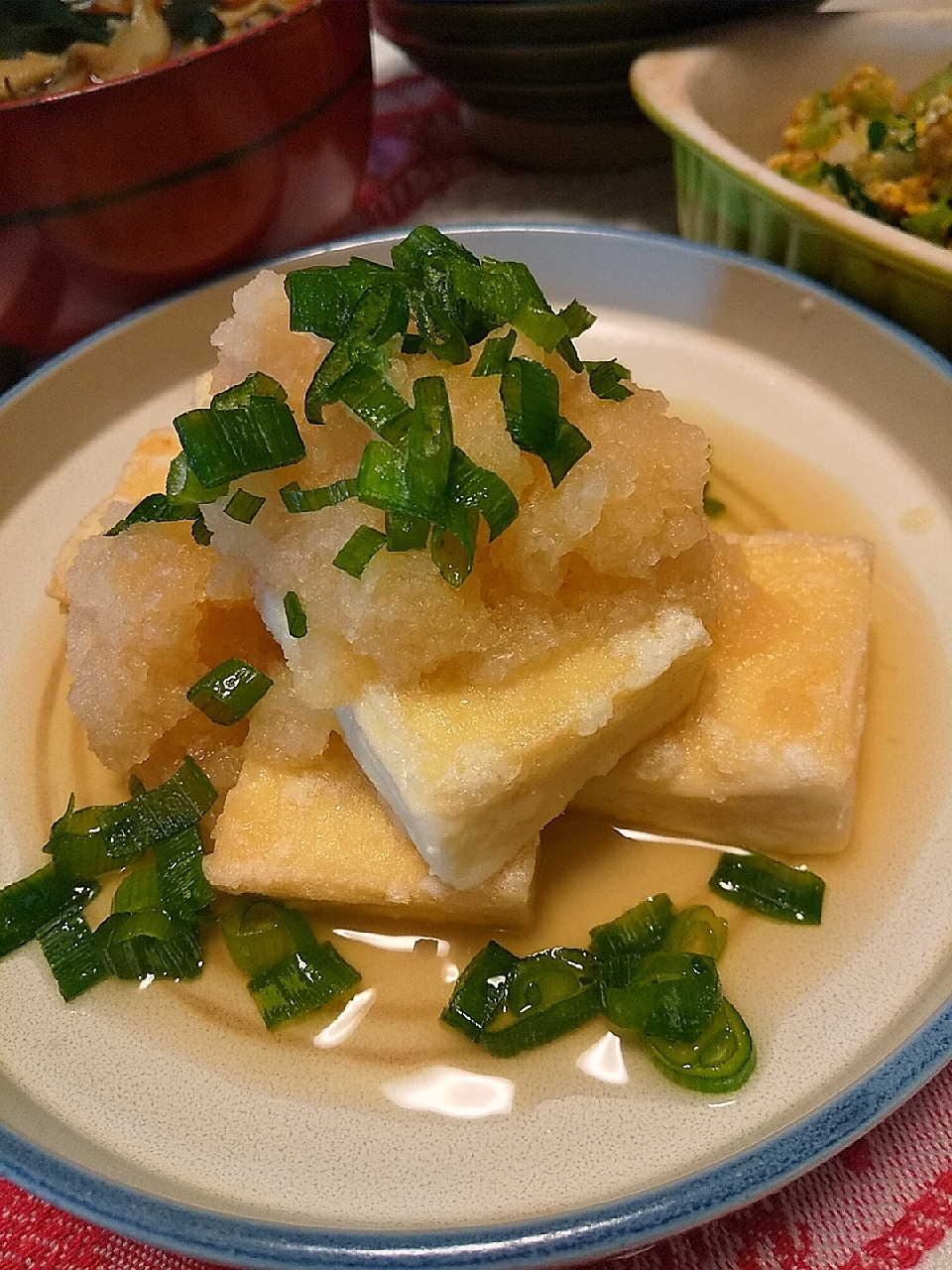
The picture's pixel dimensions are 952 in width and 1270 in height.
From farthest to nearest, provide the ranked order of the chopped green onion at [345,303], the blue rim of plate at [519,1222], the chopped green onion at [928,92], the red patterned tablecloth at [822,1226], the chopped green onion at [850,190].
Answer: the chopped green onion at [928,92], the chopped green onion at [850,190], the chopped green onion at [345,303], the red patterned tablecloth at [822,1226], the blue rim of plate at [519,1222]

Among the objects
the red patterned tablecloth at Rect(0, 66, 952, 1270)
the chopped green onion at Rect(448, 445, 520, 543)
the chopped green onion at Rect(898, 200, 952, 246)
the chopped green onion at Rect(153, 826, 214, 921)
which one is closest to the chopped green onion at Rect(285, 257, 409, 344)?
the chopped green onion at Rect(448, 445, 520, 543)

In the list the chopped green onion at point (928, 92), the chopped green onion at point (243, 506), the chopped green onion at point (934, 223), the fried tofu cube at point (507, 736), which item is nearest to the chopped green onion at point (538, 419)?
the fried tofu cube at point (507, 736)

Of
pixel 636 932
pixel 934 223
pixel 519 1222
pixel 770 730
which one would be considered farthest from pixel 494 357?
pixel 934 223

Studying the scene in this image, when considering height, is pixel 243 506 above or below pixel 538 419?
below

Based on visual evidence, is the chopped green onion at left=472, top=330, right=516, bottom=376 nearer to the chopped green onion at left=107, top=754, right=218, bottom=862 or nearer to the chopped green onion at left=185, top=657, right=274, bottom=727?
the chopped green onion at left=185, top=657, right=274, bottom=727

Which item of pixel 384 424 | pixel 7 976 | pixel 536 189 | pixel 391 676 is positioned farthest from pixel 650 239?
pixel 7 976

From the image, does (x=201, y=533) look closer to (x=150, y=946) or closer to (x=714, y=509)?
(x=150, y=946)

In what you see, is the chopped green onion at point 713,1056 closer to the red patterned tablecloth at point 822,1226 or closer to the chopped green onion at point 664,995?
the chopped green onion at point 664,995
